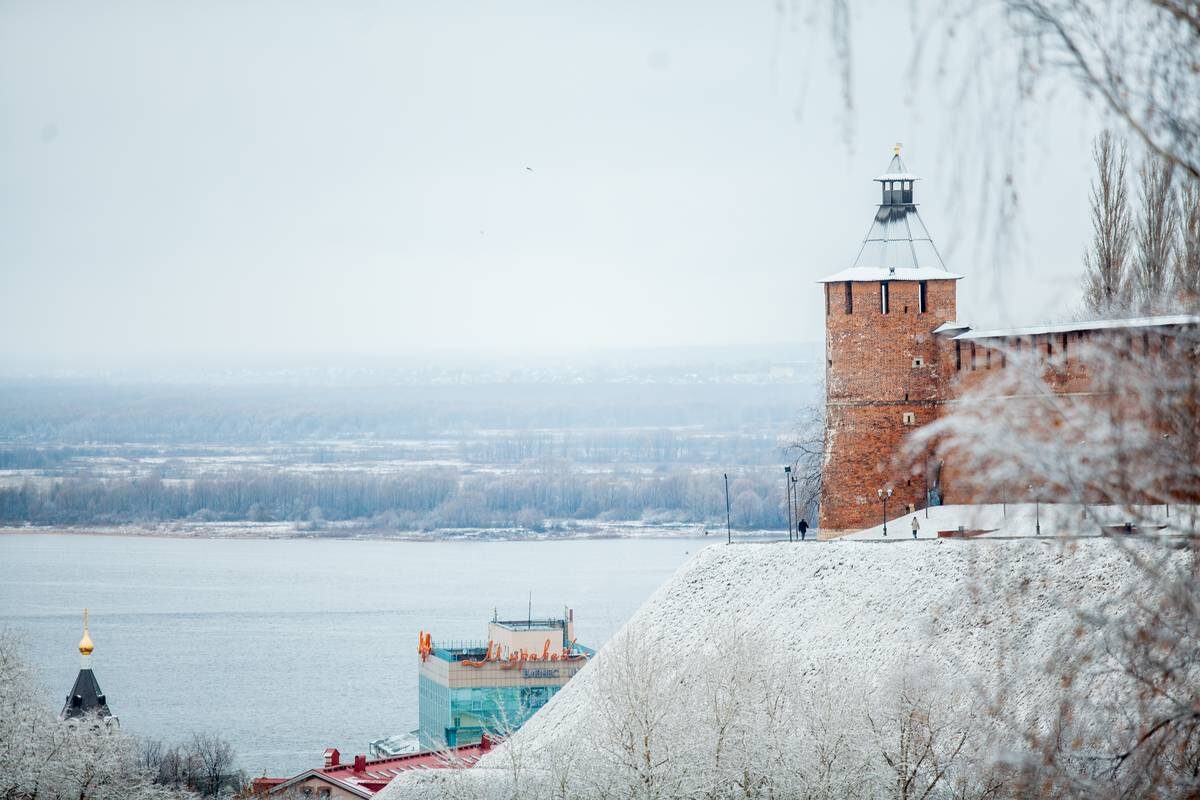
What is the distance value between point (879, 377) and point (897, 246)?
1.60m

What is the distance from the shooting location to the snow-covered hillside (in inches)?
559

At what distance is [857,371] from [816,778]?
808 cm

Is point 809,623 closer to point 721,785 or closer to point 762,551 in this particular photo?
point 762,551

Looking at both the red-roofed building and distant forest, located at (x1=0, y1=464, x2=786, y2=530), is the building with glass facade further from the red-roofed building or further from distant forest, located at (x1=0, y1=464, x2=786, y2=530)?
distant forest, located at (x1=0, y1=464, x2=786, y2=530)

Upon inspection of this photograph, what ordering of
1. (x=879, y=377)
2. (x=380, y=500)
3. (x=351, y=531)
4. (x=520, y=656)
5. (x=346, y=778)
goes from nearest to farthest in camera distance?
(x=879, y=377) → (x=346, y=778) → (x=520, y=656) → (x=351, y=531) → (x=380, y=500)

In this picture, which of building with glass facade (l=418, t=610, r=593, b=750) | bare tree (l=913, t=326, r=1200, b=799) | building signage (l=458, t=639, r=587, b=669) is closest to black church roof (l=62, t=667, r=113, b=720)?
building with glass facade (l=418, t=610, r=593, b=750)

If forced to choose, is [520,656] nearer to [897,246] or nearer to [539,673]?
[539,673]

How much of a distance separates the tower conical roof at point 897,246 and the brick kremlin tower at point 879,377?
0.02 m

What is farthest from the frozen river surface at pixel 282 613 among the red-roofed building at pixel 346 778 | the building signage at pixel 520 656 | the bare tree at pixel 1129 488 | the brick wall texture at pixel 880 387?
the bare tree at pixel 1129 488

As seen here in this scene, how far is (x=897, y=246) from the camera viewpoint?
20.9 meters

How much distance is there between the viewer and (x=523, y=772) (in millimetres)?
15047

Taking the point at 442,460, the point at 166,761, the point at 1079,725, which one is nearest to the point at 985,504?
the point at 1079,725

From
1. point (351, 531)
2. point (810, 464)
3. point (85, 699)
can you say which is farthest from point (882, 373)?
point (351, 531)

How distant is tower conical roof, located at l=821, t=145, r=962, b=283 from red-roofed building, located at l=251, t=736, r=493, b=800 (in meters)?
7.83
